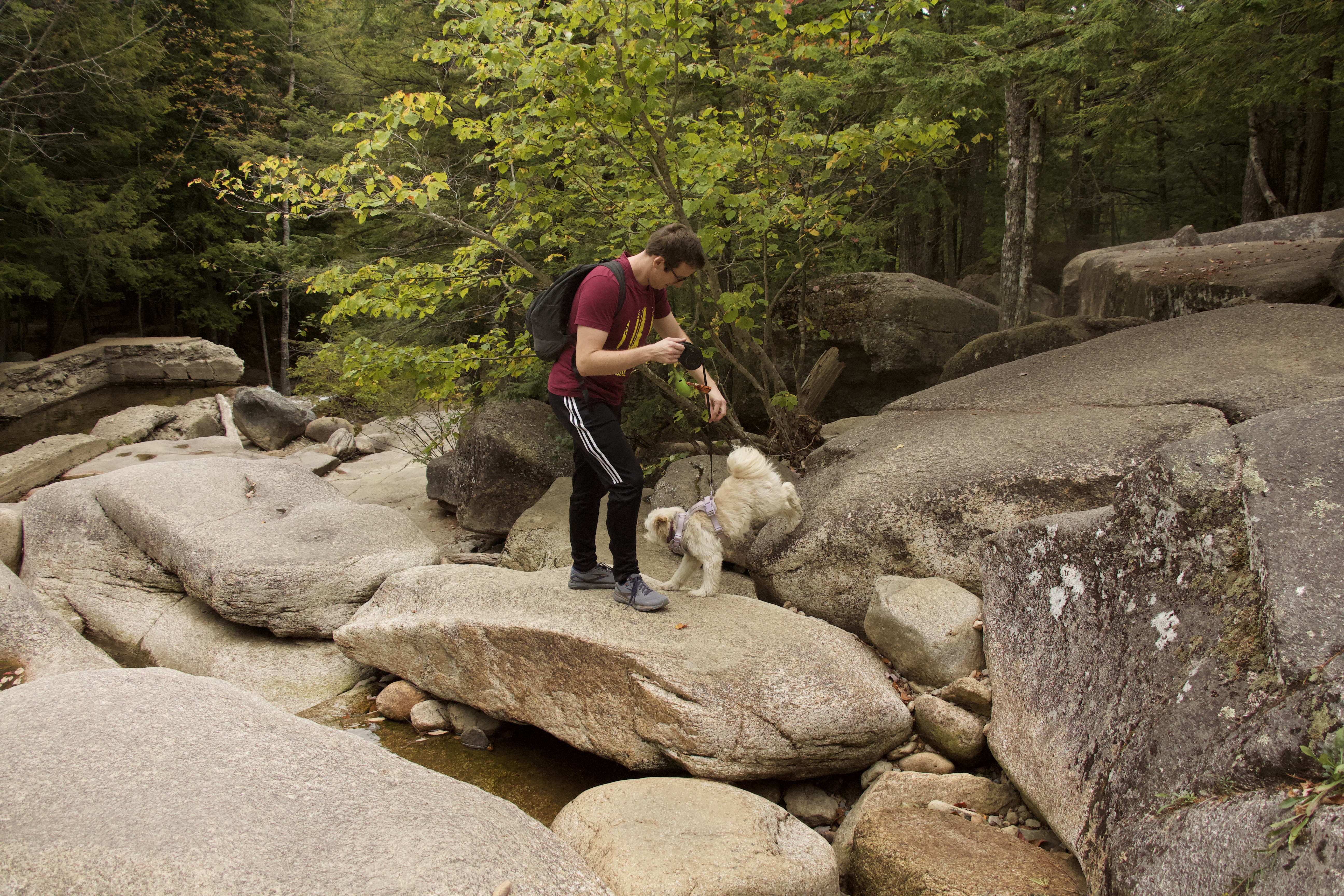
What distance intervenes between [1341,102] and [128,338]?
2792 cm

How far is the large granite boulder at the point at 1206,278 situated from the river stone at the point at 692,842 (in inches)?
268

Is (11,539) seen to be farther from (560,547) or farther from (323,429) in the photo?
(323,429)

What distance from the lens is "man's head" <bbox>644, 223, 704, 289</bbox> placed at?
4250mm

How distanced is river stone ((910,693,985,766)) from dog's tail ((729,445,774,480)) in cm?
175

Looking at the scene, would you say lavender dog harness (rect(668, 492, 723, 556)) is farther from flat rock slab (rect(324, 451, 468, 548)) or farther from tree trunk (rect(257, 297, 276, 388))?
tree trunk (rect(257, 297, 276, 388))

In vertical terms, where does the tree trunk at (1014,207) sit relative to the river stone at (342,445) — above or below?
above

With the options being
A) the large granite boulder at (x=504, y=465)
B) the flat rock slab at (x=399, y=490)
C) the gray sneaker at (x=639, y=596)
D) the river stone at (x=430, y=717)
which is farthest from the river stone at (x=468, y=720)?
the large granite boulder at (x=504, y=465)

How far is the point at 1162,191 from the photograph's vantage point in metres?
21.7

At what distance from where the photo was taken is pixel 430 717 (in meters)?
5.39

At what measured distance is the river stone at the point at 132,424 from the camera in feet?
54.5

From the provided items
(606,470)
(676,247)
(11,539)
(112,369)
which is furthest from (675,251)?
(112,369)

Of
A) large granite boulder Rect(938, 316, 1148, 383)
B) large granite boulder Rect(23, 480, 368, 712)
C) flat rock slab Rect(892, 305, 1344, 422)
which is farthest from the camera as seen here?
large granite boulder Rect(938, 316, 1148, 383)

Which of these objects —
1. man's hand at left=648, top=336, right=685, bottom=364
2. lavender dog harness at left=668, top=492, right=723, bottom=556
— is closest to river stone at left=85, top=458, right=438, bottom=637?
lavender dog harness at left=668, top=492, right=723, bottom=556

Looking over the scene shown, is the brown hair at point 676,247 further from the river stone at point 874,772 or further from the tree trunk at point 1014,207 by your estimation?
the tree trunk at point 1014,207
